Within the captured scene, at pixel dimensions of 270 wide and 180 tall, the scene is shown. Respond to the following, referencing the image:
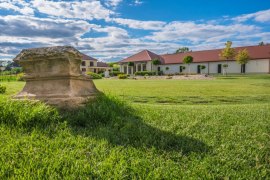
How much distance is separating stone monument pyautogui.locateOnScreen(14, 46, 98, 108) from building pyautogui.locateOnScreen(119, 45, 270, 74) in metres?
39.0

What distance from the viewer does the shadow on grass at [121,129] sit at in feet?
8.58

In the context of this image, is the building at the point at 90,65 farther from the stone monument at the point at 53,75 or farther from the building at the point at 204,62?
the stone monument at the point at 53,75

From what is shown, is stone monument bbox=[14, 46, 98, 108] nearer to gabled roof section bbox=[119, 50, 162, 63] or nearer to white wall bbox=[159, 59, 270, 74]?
white wall bbox=[159, 59, 270, 74]

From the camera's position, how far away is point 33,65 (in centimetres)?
354

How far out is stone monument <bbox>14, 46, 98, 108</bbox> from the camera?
3340mm

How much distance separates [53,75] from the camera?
342 centimetres

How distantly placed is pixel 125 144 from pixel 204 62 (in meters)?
42.0

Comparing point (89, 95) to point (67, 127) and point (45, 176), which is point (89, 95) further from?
point (45, 176)

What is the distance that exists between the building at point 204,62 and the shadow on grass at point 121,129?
3875 cm

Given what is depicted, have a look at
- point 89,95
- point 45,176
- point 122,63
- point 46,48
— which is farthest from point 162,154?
point 122,63

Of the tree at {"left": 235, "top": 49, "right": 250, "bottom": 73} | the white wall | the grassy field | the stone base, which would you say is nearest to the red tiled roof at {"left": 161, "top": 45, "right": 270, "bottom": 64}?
the white wall

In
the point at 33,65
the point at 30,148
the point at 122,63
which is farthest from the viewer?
the point at 122,63

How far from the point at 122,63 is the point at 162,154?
47.1 meters

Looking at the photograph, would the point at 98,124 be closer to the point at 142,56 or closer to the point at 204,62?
the point at 204,62
